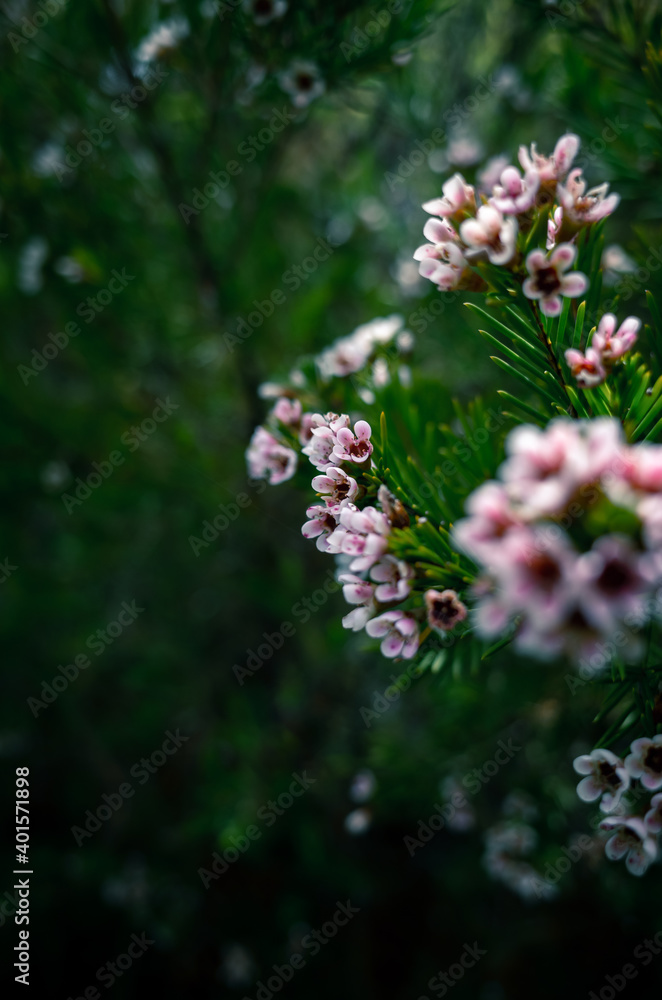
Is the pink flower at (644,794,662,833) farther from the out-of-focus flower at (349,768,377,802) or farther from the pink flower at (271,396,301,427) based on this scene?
the out-of-focus flower at (349,768,377,802)

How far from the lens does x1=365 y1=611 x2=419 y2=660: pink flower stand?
628mm

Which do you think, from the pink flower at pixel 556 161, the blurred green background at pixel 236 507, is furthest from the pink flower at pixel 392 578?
the blurred green background at pixel 236 507

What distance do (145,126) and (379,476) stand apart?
4.14 feet

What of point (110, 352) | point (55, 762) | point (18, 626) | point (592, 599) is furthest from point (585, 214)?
point (55, 762)

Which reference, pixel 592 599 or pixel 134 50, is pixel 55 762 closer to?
pixel 134 50

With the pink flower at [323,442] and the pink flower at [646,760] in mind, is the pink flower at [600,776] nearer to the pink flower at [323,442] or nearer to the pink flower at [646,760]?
the pink flower at [646,760]

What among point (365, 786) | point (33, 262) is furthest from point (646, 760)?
point (33, 262)

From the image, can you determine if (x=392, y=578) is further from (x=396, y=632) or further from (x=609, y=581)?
(x=609, y=581)

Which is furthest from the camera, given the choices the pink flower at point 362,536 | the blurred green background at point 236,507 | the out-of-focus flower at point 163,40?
the blurred green background at point 236,507

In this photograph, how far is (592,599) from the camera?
371 millimetres

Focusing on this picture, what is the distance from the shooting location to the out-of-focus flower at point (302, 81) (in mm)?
1154

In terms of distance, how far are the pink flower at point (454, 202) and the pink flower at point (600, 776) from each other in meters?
0.64

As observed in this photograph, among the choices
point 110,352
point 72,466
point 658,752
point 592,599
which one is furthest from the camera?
point 72,466

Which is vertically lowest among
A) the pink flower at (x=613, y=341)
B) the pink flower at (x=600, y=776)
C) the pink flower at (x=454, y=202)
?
the pink flower at (x=600, y=776)
